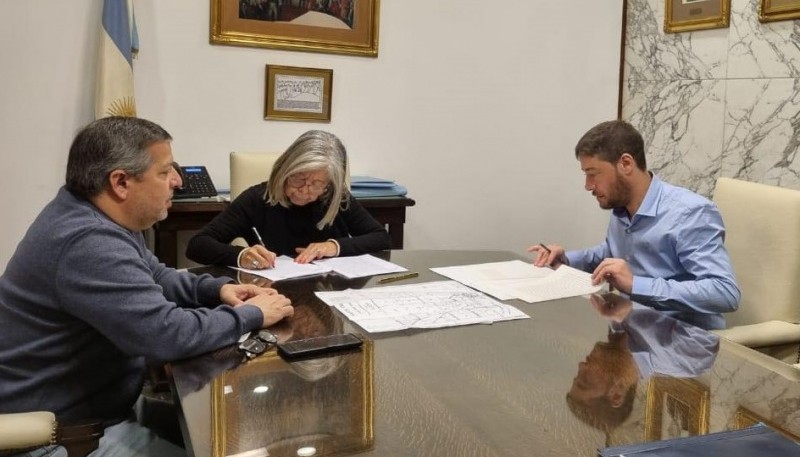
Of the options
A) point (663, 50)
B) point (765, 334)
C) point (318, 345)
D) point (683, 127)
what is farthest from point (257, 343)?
point (663, 50)

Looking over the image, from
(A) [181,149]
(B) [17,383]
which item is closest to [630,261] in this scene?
(B) [17,383]

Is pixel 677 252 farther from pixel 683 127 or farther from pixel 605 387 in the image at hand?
pixel 683 127

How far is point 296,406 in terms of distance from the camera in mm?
1210

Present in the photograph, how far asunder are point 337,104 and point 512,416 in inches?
104

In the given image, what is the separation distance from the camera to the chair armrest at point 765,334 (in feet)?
6.92

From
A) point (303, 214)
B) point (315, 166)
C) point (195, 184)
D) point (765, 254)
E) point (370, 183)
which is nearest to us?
point (765, 254)

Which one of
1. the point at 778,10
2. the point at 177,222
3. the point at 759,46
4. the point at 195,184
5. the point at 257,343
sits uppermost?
the point at 778,10

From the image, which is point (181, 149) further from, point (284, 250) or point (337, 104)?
point (284, 250)

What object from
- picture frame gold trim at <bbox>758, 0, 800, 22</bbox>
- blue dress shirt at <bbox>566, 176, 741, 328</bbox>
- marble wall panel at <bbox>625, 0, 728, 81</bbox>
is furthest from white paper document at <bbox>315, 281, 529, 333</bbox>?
marble wall panel at <bbox>625, 0, 728, 81</bbox>

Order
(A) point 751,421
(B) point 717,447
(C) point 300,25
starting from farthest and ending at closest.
→ 1. (C) point 300,25
2. (A) point 751,421
3. (B) point 717,447

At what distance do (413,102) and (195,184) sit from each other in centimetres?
117

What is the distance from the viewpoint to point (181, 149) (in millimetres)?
3416

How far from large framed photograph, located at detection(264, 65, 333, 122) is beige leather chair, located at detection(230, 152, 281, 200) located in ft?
2.06

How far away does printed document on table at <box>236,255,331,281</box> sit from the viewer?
215cm
